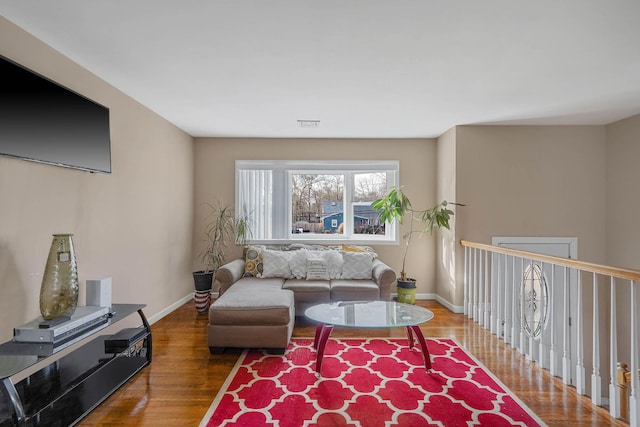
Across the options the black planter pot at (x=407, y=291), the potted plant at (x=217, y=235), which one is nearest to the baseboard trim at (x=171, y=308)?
the potted plant at (x=217, y=235)

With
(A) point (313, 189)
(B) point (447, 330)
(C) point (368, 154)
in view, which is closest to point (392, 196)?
(C) point (368, 154)

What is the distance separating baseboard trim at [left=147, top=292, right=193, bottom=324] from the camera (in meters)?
3.84

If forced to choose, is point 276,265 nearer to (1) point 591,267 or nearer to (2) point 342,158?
(2) point 342,158

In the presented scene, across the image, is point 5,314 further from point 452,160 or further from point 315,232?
point 452,160

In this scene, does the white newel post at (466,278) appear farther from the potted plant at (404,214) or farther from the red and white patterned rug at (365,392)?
the red and white patterned rug at (365,392)

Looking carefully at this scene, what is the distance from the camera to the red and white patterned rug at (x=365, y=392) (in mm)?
2098

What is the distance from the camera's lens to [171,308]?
4.30 meters

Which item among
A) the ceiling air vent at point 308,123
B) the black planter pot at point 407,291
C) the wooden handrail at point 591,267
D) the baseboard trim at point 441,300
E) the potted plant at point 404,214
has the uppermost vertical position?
the ceiling air vent at point 308,123

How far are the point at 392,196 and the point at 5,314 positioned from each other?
12.8ft

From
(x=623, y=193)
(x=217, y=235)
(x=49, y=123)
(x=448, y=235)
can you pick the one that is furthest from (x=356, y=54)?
(x=623, y=193)

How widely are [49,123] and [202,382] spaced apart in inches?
83.4

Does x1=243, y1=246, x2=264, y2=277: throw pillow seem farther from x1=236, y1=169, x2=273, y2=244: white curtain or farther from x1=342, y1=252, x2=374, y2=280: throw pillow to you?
x1=342, y1=252, x2=374, y2=280: throw pillow

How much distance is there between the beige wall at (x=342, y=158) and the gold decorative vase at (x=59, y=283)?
2.89m

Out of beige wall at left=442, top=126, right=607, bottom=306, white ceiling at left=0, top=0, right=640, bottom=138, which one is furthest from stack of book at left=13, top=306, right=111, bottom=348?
beige wall at left=442, top=126, right=607, bottom=306
